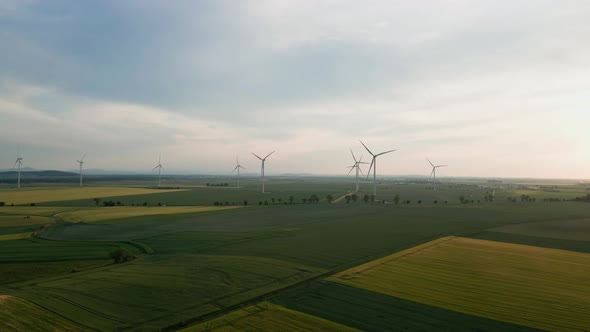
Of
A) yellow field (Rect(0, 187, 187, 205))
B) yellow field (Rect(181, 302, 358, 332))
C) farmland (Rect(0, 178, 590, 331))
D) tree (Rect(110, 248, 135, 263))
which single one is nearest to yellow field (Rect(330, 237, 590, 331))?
farmland (Rect(0, 178, 590, 331))

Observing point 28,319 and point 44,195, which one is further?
point 44,195

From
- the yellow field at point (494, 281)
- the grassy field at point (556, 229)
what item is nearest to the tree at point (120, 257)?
the yellow field at point (494, 281)

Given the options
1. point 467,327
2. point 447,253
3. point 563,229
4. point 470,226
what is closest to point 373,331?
point 467,327

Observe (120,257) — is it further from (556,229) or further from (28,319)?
(556,229)

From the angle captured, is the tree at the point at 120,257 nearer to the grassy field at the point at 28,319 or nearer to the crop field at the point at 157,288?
the crop field at the point at 157,288

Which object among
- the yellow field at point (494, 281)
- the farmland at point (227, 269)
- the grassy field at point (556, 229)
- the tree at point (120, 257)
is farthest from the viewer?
the grassy field at point (556, 229)

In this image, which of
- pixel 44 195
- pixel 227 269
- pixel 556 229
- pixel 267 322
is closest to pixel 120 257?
pixel 227 269
